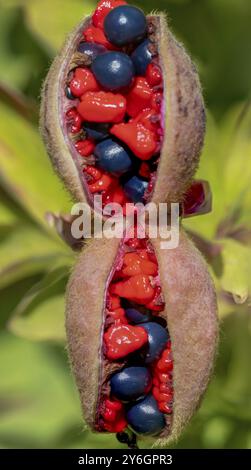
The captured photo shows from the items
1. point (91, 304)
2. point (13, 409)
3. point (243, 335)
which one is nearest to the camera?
point (91, 304)

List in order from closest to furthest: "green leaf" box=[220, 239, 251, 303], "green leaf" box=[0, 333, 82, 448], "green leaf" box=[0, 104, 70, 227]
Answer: "green leaf" box=[220, 239, 251, 303], "green leaf" box=[0, 104, 70, 227], "green leaf" box=[0, 333, 82, 448]

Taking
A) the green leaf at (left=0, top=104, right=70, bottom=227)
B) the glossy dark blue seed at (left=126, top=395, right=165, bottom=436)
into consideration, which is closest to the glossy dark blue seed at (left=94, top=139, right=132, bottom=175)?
the glossy dark blue seed at (left=126, top=395, right=165, bottom=436)

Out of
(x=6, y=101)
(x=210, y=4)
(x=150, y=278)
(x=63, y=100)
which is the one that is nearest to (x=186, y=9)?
(x=210, y=4)

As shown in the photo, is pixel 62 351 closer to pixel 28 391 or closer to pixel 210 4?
pixel 28 391

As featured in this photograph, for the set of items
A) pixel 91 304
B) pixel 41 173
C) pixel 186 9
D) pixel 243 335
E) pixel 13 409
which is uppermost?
pixel 186 9

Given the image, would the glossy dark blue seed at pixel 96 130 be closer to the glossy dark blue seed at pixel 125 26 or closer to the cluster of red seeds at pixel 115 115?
the cluster of red seeds at pixel 115 115

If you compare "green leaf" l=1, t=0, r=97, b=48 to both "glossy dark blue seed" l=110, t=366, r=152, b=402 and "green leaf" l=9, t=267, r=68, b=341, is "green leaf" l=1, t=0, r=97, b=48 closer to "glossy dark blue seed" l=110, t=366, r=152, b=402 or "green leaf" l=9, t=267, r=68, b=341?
"green leaf" l=9, t=267, r=68, b=341

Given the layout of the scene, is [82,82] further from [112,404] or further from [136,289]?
[112,404]

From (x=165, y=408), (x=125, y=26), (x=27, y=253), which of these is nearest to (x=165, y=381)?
(x=165, y=408)
